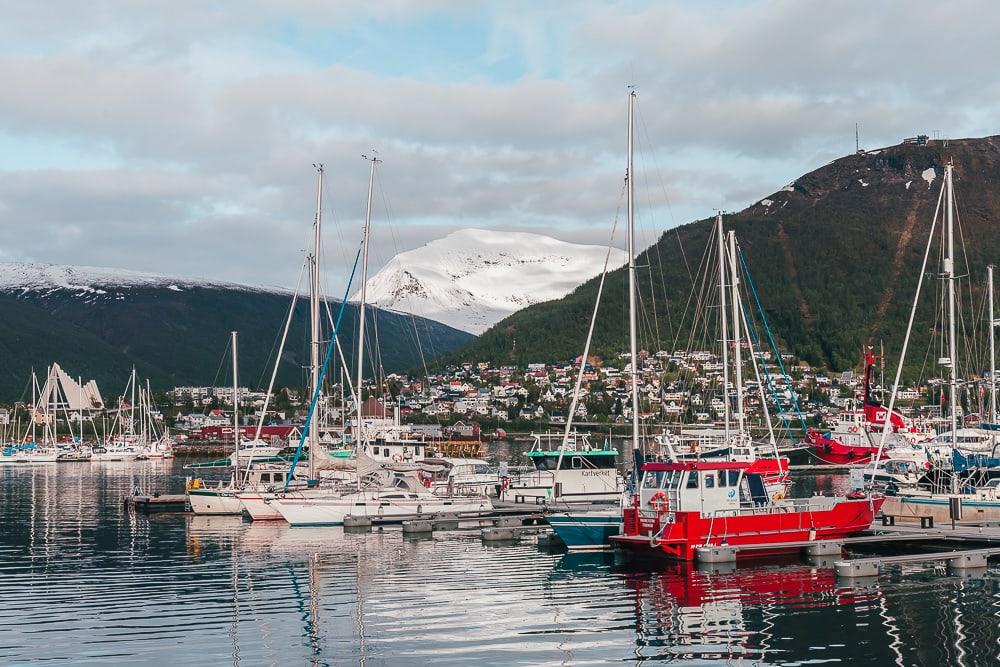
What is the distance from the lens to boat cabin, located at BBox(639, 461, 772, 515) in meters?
43.3

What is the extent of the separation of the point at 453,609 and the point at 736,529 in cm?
1300

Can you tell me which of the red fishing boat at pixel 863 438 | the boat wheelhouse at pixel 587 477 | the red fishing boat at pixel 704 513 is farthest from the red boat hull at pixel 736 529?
the red fishing boat at pixel 863 438

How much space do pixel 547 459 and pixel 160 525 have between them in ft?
69.0

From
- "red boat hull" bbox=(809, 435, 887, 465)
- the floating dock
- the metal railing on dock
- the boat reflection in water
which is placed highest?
"red boat hull" bbox=(809, 435, 887, 465)

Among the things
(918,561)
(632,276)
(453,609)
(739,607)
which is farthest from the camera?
(632,276)

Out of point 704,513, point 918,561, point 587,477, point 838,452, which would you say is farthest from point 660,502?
point 838,452

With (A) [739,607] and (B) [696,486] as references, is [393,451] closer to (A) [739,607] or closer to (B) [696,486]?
(B) [696,486]

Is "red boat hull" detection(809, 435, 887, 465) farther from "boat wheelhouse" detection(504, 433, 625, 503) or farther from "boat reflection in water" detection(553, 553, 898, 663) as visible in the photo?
"boat reflection in water" detection(553, 553, 898, 663)

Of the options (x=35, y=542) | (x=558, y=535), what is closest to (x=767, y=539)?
(x=558, y=535)

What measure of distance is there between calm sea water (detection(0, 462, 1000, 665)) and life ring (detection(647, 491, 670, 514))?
82.6 inches

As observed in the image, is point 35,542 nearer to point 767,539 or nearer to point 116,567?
point 116,567

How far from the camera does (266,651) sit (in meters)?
29.9

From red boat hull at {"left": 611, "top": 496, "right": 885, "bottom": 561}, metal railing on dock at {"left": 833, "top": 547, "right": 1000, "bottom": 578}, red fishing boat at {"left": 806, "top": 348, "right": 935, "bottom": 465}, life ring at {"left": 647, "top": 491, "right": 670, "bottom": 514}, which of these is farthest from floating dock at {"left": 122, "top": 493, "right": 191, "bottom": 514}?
red fishing boat at {"left": 806, "top": 348, "right": 935, "bottom": 465}

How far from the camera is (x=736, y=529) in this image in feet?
144
